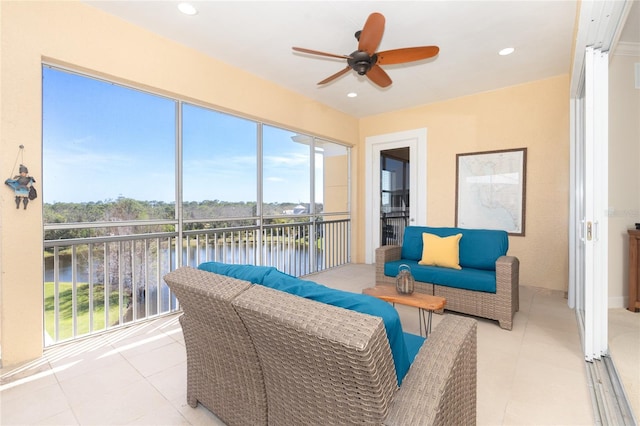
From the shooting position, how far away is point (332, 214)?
17.6 feet

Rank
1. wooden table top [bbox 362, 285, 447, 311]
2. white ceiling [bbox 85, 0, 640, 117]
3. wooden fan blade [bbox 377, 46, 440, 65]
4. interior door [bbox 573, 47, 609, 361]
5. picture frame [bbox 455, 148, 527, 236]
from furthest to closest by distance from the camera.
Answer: picture frame [bbox 455, 148, 527, 236]
white ceiling [bbox 85, 0, 640, 117]
wooden fan blade [bbox 377, 46, 440, 65]
wooden table top [bbox 362, 285, 447, 311]
interior door [bbox 573, 47, 609, 361]

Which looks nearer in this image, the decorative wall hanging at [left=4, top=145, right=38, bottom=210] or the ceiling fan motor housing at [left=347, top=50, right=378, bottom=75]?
the decorative wall hanging at [left=4, top=145, right=38, bottom=210]

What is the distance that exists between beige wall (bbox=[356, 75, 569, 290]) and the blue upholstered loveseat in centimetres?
111

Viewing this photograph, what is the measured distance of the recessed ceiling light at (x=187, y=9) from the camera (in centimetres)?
248

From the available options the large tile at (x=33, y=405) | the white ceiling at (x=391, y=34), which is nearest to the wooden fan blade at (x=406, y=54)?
the white ceiling at (x=391, y=34)

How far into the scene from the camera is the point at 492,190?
14.0 ft

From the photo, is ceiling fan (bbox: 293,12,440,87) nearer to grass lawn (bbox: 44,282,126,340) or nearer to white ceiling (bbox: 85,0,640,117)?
white ceiling (bbox: 85,0,640,117)

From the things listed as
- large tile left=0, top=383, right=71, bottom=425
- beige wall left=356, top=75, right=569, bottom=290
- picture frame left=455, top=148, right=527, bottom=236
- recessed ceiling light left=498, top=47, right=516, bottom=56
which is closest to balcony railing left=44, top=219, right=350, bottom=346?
large tile left=0, top=383, right=71, bottom=425

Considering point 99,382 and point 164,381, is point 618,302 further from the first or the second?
point 99,382

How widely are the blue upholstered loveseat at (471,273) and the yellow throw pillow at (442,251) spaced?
7 centimetres

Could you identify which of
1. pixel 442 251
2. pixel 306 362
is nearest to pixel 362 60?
pixel 442 251

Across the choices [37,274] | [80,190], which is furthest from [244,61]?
[37,274]

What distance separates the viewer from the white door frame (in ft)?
16.2

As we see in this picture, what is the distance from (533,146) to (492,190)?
74 cm
